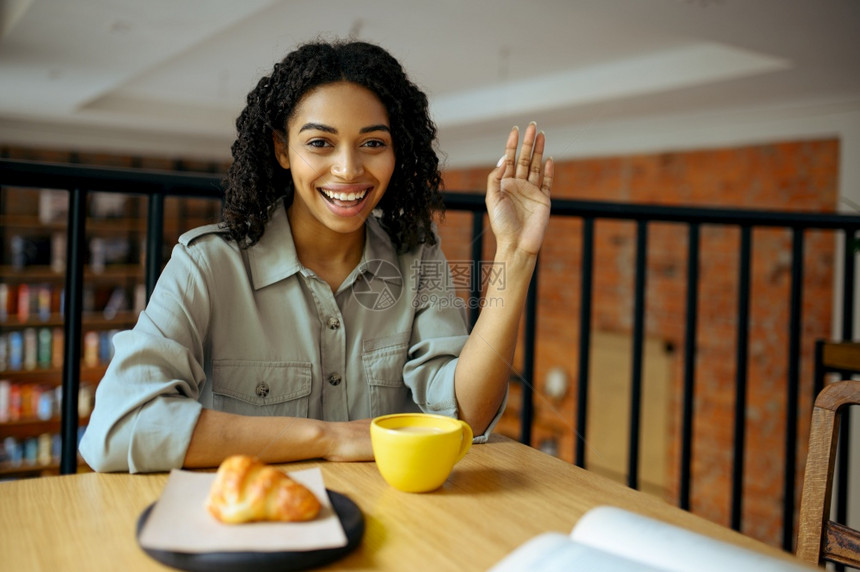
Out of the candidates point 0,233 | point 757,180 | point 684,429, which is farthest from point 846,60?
point 0,233

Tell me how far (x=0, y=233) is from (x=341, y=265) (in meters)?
6.53

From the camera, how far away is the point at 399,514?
63 centimetres

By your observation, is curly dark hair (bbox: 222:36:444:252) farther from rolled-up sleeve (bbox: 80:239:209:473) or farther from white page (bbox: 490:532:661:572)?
white page (bbox: 490:532:661:572)

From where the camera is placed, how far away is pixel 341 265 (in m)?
1.08

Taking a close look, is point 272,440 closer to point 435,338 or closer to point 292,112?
point 435,338

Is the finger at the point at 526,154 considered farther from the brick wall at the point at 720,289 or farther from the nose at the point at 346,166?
the brick wall at the point at 720,289

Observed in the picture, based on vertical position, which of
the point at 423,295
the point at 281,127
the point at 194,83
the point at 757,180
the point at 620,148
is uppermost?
the point at 194,83

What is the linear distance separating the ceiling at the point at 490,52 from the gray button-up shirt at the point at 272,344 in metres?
1.53

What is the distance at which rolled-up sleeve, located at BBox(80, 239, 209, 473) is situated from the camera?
2.43ft

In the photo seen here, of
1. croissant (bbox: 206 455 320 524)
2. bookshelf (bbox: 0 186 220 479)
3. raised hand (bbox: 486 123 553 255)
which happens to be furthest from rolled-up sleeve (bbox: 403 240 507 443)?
bookshelf (bbox: 0 186 220 479)

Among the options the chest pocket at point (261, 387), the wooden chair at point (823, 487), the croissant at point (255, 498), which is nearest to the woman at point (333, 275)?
the chest pocket at point (261, 387)

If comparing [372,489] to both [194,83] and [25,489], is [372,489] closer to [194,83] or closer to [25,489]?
[25,489]

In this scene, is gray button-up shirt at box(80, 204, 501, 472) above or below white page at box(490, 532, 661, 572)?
above

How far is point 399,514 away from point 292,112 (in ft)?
1.94
